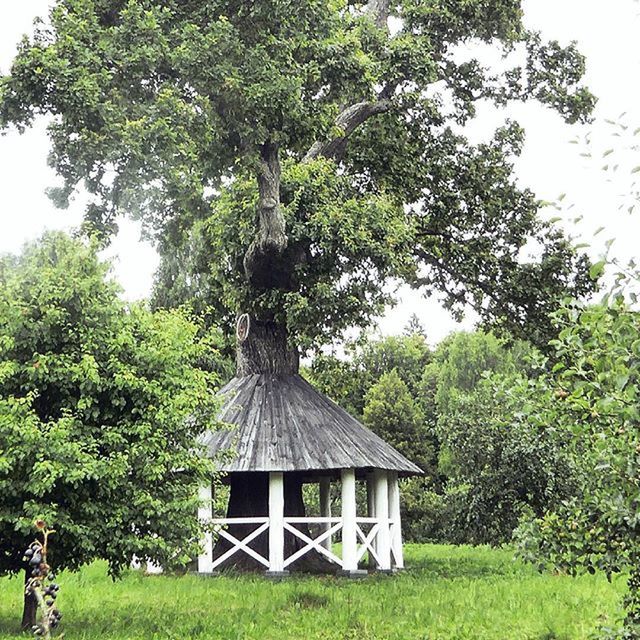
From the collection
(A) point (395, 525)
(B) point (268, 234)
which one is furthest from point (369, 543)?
(B) point (268, 234)

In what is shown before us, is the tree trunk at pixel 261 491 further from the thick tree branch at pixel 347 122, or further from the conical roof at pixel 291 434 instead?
the thick tree branch at pixel 347 122

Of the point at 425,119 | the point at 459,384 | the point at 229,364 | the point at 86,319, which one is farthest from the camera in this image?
the point at 459,384

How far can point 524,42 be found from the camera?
23109 mm

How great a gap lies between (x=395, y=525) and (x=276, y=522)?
3.90 m

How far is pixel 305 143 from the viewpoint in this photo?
1548 centimetres

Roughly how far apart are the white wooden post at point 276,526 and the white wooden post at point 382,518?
8.20ft

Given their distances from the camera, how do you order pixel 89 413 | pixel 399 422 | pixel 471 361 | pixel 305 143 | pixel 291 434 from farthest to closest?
pixel 471 361 → pixel 399 422 → pixel 291 434 → pixel 305 143 → pixel 89 413

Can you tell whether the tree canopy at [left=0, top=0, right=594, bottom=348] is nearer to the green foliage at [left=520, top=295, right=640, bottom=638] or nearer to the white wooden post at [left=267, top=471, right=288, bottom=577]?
the white wooden post at [left=267, top=471, right=288, bottom=577]

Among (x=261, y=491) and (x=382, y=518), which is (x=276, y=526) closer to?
(x=261, y=491)

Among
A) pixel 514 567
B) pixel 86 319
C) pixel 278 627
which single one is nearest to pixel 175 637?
pixel 278 627

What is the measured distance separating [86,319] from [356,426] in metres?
10.7

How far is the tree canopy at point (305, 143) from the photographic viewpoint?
13633mm

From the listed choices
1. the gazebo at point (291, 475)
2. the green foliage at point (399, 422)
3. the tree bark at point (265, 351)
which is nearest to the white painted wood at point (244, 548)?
the gazebo at point (291, 475)

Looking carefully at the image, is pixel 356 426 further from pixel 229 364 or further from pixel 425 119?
pixel 229 364
